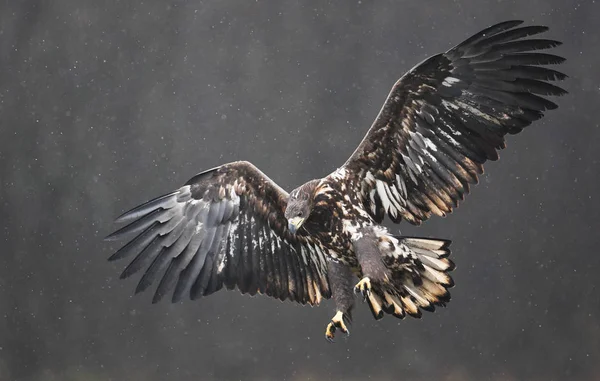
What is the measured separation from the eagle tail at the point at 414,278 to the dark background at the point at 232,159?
315 centimetres

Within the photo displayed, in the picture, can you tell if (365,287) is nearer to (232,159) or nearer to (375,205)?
(375,205)

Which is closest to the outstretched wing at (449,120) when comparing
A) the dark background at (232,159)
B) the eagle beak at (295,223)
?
the eagle beak at (295,223)

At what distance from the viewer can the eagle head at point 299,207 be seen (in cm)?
435

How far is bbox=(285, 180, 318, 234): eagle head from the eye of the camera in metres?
4.35

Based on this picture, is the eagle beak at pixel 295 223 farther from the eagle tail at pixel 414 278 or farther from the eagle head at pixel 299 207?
the eagle tail at pixel 414 278

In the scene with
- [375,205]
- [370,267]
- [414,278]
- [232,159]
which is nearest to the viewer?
[370,267]

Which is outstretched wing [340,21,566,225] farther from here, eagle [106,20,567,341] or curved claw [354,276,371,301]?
curved claw [354,276,371,301]

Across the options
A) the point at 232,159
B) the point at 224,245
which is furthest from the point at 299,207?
the point at 232,159

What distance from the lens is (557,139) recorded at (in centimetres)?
749

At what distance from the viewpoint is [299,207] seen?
4387mm

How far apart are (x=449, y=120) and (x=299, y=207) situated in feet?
3.04

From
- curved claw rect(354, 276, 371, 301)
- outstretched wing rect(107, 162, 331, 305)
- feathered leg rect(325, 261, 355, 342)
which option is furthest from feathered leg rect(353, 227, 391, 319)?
outstretched wing rect(107, 162, 331, 305)

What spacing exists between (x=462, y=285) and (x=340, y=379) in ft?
4.40

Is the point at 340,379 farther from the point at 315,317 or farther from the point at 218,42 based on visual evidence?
the point at 218,42
